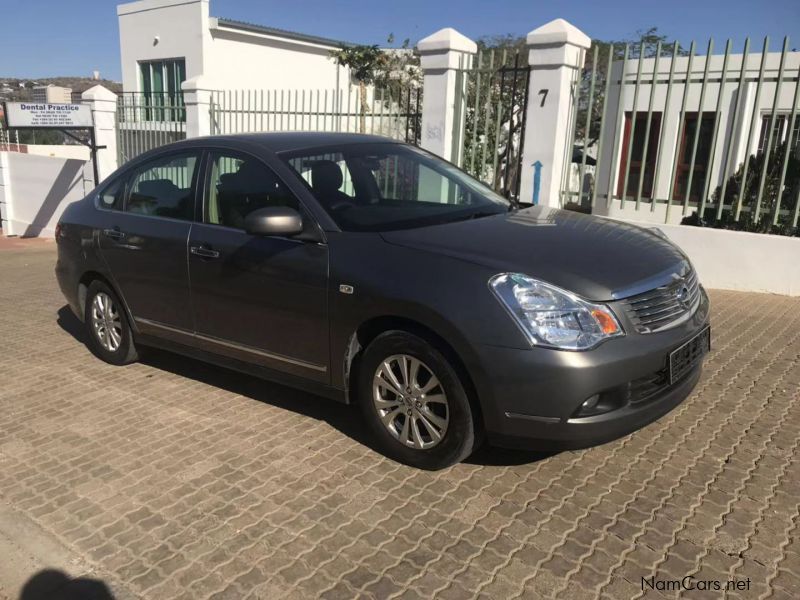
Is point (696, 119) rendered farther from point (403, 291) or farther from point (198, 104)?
point (403, 291)

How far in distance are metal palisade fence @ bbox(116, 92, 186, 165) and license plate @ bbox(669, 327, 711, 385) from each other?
1107 centimetres

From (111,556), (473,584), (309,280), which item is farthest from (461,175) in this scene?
(111,556)

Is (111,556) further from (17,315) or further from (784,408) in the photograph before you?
(17,315)

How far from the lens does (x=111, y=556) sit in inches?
115

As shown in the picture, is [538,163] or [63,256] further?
[538,163]

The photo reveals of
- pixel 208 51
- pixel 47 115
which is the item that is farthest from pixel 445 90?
pixel 208 51

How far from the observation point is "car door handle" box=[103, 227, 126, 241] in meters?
4.87

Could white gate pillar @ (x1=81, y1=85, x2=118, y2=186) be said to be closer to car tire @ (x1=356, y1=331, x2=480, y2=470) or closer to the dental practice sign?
the dental practice sign

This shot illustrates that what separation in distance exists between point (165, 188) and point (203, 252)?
868 millimetres

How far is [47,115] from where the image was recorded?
1290 cm

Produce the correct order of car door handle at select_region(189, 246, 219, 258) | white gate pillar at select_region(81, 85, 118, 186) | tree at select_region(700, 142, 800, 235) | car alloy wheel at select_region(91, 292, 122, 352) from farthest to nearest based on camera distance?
white gate pillar at select_region(81, 85, 118, 186)
tree at select_region(700, 142, 800, 235)
car alloy wheel at select_region(91, 292, 122, 352)
car door handle at select_region(189, 246, 219, 258)

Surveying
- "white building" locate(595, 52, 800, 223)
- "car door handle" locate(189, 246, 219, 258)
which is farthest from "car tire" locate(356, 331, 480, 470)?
"white building" locate(595, 52, 800, 223)

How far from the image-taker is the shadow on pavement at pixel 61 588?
2682 mm

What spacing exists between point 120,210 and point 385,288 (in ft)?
8.94
